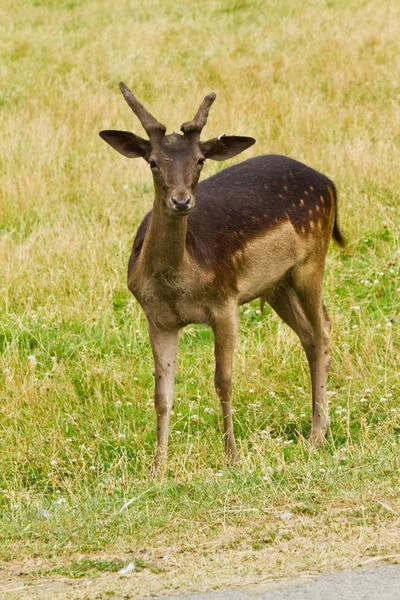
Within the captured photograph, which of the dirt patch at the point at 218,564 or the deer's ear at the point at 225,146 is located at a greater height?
the deer's ear at the point at 225,146

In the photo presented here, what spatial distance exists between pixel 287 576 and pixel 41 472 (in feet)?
9.20

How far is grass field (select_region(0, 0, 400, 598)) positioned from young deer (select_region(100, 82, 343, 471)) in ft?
1.24

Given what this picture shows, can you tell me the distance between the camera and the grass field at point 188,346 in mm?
4641

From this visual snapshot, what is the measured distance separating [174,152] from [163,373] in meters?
1.45

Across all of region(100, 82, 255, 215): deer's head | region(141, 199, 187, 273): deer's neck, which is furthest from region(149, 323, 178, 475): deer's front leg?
region(100, 82, 255, 215): deer's head

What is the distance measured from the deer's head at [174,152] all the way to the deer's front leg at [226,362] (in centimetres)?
87

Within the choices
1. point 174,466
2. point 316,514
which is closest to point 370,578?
point 316,514

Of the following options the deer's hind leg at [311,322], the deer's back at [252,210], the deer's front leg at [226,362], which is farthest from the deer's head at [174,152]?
the deer's hind leg at [311,322]

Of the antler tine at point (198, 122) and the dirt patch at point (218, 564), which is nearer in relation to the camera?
the dirt patch at point (218, 564)

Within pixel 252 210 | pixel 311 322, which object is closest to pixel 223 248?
pixel 252 210

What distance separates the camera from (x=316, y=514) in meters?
4.73

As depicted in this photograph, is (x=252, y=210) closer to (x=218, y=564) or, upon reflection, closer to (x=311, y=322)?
(x=311, y=322)

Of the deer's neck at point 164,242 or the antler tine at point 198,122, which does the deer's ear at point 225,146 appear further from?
the deer's neck at point 164,242

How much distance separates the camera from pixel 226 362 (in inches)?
258
